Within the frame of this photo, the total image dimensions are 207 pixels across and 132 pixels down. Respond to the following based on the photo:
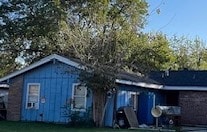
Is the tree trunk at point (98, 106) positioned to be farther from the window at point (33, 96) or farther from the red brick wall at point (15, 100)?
the red brick wall at point (15, 100)

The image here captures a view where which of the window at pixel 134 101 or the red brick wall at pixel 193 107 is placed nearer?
the window at pixel 134 101

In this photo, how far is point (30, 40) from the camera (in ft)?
136

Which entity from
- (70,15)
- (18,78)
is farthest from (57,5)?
(18,78)

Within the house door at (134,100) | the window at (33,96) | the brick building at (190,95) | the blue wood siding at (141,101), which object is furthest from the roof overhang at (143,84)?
the window at (33,96)

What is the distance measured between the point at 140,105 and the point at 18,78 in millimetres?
7352

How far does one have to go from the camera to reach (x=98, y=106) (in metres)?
22.9

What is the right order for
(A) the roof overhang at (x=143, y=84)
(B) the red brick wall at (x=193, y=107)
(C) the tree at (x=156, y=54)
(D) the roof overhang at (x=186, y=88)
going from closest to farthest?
(A) the roof overhang at (x=143, y=84), (D) the roof overhang at (x=186, y=88), (B) the red brick wall at (x=193, y=107), (C) the tree at (x=156, y=54)

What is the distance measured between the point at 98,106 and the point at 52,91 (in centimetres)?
355

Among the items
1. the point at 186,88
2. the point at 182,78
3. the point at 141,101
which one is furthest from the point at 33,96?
the point at 182,78

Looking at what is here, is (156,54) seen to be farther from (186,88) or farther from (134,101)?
(134,101)

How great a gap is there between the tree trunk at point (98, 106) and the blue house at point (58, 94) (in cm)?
77

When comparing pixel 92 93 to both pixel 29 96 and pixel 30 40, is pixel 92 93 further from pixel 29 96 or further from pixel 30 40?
pixel 30 40

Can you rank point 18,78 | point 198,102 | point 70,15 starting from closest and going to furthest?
point 18,78 < point 198,102 < point 70,15

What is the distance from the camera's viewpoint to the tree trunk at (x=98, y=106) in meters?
22.8
